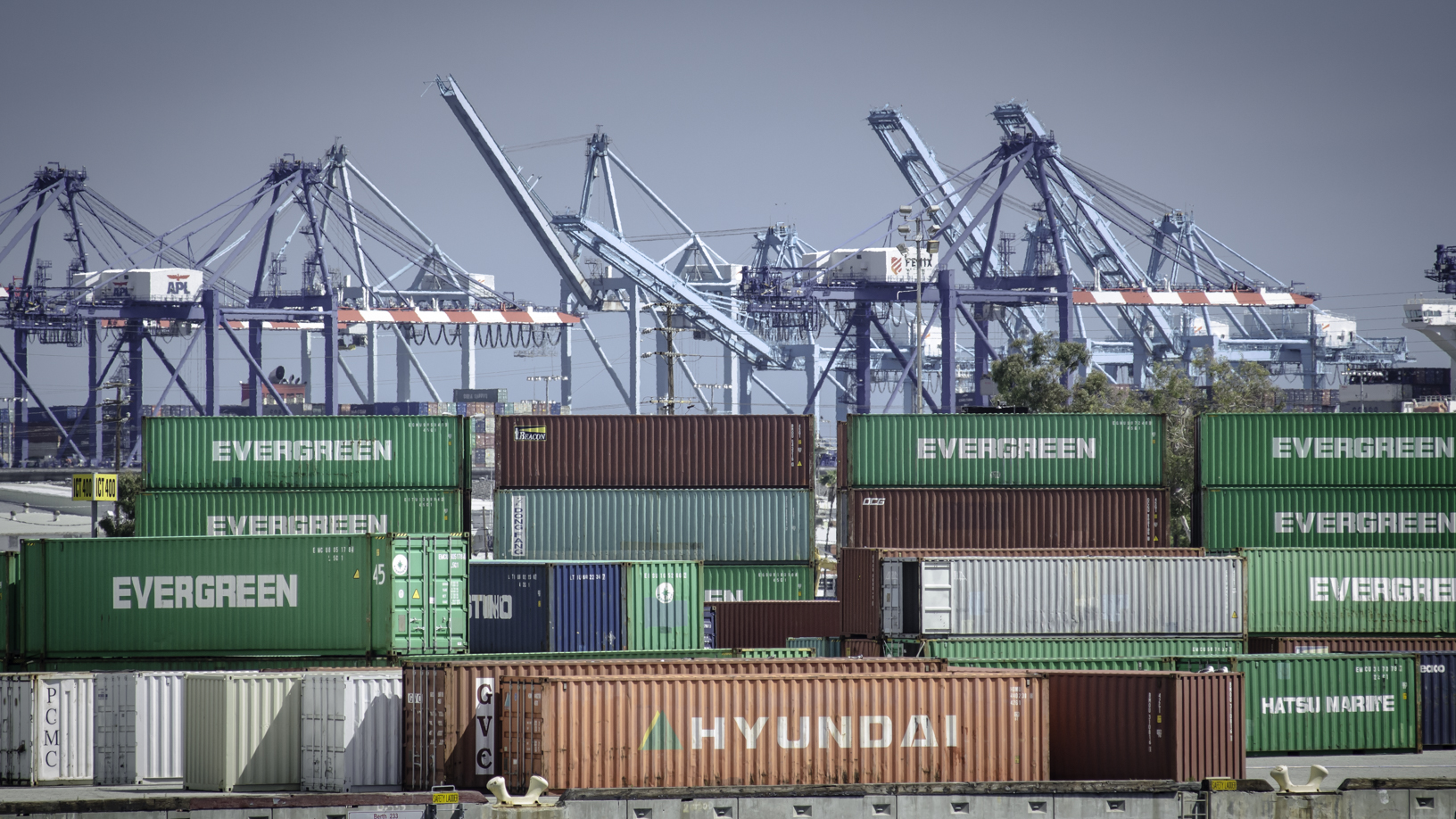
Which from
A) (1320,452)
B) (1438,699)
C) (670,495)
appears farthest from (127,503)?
(1438,699)

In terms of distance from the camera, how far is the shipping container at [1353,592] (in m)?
29.8

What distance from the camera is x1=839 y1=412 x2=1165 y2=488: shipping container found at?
3400cm

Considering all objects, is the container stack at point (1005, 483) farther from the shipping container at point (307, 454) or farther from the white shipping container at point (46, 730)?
the white shipping container at point (46, 730)

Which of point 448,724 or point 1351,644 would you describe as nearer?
point 448,724

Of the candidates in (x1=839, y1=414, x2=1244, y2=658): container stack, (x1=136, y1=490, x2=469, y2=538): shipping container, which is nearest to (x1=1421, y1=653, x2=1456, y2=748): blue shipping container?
(x1=839, y1=414, x2=1244, y2=658): container stack

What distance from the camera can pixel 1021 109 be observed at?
321ft

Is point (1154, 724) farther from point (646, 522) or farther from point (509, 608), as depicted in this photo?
point (646, 522)

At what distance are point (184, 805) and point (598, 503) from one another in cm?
1490

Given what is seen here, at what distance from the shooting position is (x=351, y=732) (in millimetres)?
22656

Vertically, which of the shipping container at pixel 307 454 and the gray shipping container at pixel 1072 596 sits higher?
the shipping container at pixel 307 454

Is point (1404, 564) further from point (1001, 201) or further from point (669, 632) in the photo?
point (1001, 201)

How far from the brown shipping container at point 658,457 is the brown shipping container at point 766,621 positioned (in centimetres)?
303

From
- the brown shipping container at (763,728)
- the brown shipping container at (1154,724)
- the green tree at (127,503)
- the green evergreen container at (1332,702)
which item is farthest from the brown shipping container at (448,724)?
the green tree at (127,503)

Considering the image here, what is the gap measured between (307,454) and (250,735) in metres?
11.6
